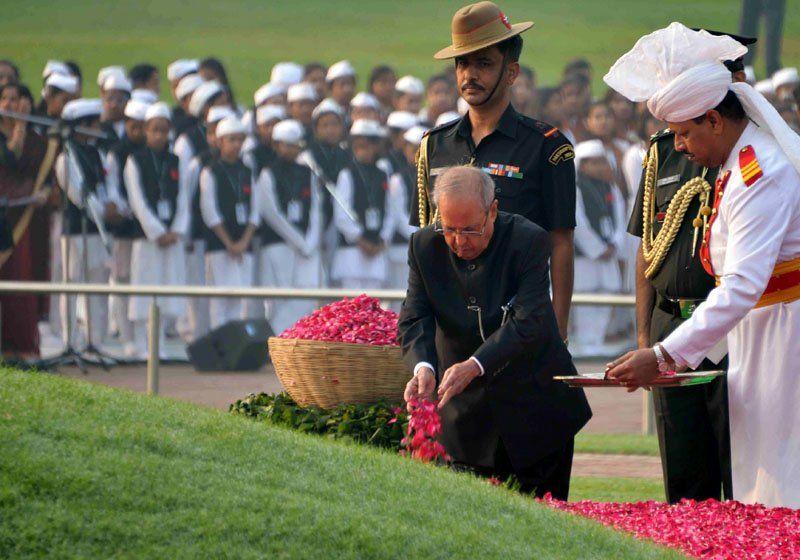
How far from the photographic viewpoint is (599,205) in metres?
16.5

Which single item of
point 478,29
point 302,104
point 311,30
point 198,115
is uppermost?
point 311,30

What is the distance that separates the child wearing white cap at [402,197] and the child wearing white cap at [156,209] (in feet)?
7.10

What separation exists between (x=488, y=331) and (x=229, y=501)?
4.05ft

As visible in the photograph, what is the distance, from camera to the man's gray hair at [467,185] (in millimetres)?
5125

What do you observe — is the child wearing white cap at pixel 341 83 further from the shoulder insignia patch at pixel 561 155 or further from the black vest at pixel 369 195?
the shoulder insignia patch at pixel 561 155

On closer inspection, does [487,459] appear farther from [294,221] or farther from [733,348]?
[294,221]

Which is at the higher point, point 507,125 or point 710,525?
point 507,125

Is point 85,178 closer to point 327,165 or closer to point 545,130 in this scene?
point 327,165

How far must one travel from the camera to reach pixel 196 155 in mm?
16188

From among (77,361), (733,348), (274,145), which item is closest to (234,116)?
(274,145)

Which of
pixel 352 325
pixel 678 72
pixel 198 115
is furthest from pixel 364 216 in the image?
pixel 678 72

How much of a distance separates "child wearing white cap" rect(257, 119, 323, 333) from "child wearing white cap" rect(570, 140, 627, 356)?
276cm

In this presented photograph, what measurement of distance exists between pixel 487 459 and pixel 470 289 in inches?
23.8

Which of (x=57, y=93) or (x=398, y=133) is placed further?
(x=398, y=133)
